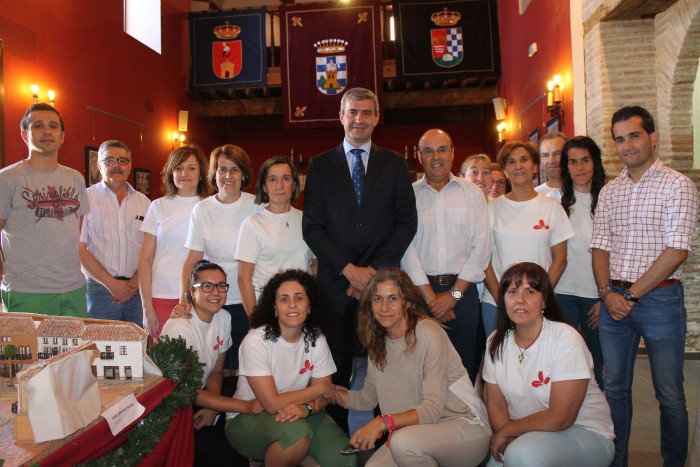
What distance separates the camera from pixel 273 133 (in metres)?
12.4

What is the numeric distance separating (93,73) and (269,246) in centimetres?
586

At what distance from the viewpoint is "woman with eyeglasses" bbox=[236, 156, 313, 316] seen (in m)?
2.89

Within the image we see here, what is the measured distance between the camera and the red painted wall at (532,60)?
6.21 metres

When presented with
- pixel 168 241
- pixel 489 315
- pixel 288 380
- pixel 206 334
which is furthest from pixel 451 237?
pixel 168 241

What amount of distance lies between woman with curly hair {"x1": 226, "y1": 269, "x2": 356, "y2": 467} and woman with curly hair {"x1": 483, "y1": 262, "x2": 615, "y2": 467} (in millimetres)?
746

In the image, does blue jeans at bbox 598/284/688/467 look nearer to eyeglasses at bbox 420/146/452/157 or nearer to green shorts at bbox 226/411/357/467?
eyeglasses at bbox 420/146/452/157

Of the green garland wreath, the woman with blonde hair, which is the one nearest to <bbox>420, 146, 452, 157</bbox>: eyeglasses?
the woman with blonde hair

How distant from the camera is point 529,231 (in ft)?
9.73

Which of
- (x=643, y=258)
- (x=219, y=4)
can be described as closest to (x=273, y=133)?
(x=219, y=4)

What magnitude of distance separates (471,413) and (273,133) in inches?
423

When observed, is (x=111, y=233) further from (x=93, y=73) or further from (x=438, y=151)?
(x=93, y=73)

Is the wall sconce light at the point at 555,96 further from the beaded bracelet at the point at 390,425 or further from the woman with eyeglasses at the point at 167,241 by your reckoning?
the beaded bracelet at the point at 390,425

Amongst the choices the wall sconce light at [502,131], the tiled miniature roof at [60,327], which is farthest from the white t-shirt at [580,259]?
the wall sconce light at [502,131]

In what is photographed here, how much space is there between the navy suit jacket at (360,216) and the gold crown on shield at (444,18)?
6.97 metres
